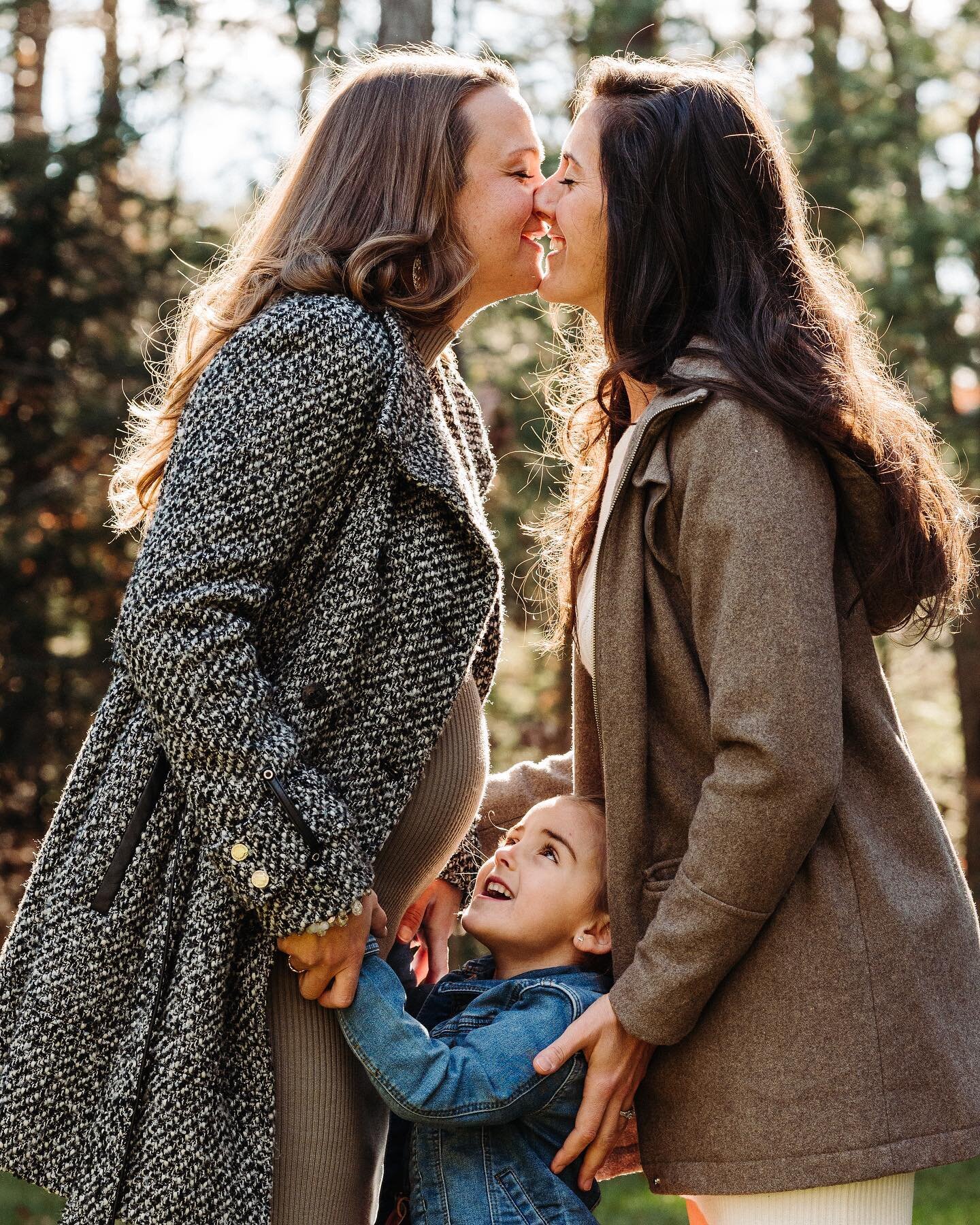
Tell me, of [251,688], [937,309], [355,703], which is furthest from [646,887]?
[937,309]

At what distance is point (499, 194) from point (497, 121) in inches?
5.4

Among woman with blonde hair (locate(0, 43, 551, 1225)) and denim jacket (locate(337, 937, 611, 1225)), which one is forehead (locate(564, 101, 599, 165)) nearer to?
woman with blonde hair (locate(0, 43, 551, 1225))

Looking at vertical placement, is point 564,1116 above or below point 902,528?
below

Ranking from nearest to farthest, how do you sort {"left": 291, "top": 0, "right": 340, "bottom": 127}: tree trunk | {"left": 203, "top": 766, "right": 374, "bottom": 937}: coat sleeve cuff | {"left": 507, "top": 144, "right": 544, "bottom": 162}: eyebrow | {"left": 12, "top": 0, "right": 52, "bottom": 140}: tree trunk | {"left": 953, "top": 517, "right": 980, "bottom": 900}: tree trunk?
{"left": 203, "top": 766, "right": 374, "bottom": 937}: coat sleeve cuff
{"left": 507, "top": 144, "right": 544, "bottom": 162}: eyebrow
{"left": 291, "top": 0, "right": 340, "bottom": 127}: tree trunk
{"left": 953, "top": 517, "right": 980, "bottom": 900}: tree trunk
{"left": 12, "top": 0, "right": 52, "bottom": 140}: tree trunk

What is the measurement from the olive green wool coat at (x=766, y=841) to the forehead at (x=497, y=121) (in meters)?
0.64

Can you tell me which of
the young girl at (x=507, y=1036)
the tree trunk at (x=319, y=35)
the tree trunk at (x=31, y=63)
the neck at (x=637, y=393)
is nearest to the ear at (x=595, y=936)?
the young girl at (x=507, y=1036)

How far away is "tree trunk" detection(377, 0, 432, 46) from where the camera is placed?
177 inches

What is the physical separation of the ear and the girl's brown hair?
1.08 metres

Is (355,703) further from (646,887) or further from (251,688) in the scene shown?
(646,887)

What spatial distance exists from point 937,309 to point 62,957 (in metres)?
6.55

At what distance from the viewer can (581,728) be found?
252 cm

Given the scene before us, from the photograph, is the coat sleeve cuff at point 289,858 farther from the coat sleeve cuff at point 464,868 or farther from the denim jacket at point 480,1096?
the coat sleeve cuff at point 464,868

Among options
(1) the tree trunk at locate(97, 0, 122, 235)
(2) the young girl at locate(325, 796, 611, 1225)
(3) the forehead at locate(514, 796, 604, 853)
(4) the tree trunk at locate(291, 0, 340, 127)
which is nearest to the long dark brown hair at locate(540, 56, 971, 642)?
(3) the forehead at locate(514, 796, 604, 853)

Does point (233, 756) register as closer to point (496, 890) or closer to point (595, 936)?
point (496, 890)
